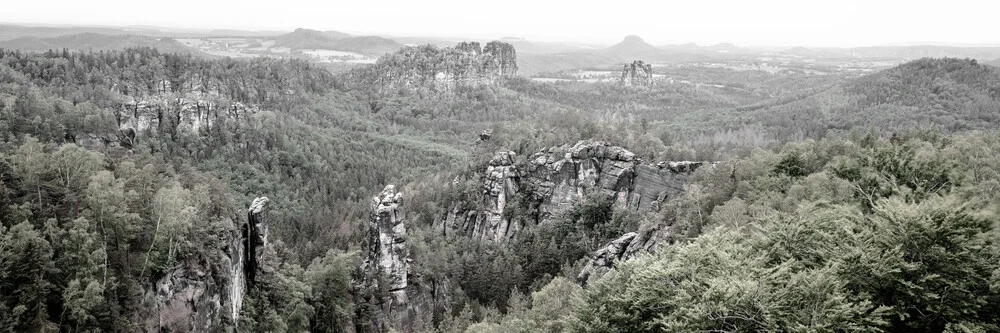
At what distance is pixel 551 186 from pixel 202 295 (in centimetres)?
5249

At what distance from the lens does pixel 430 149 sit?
139125 millimetres

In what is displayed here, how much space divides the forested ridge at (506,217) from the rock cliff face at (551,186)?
4.45ft

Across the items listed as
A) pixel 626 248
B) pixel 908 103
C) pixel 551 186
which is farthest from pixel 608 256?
pixel 908 103

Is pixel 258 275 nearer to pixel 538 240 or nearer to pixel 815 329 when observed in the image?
pixel 538 240

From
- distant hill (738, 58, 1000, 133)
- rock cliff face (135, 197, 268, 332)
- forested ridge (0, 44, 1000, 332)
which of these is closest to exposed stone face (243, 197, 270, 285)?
rock cliff face (135, 197, 268, 332)

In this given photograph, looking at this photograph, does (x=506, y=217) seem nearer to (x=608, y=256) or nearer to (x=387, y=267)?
(x=387, y=267)

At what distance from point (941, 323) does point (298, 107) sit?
6307 inches

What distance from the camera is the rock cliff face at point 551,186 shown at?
80.0 meters

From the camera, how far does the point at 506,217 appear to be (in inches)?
3349

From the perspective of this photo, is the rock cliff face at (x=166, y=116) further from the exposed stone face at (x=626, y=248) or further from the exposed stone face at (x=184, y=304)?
the exposed stone face at (x=626, y=248)

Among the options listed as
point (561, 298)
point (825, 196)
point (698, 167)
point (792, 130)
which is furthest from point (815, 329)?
point (792, 130)

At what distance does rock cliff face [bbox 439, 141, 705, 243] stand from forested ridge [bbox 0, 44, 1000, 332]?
1.36 meters

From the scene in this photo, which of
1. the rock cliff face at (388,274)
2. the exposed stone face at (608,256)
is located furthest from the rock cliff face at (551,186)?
the rock cliff face at (388,274)

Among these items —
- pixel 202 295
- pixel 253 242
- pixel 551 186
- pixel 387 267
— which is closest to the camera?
pixel 202 295
